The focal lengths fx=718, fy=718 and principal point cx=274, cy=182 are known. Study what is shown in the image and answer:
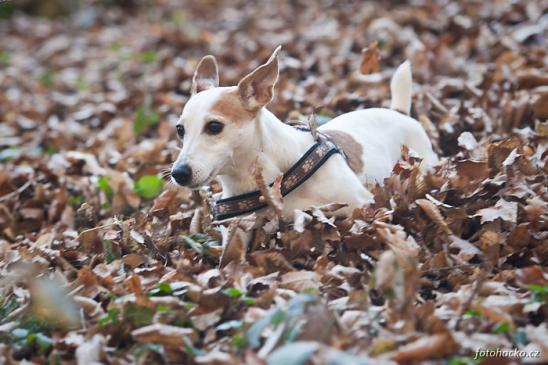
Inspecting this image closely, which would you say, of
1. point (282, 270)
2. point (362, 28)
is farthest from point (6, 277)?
point (362, 28)

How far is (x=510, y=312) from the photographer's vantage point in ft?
7.88

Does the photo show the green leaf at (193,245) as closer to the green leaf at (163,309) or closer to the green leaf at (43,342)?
the green leaf at (163,309)

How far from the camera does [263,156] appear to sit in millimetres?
3160

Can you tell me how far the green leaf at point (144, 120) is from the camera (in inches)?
224

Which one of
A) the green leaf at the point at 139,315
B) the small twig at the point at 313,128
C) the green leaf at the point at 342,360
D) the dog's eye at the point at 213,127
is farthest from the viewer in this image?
the small twig at the point at 313,128

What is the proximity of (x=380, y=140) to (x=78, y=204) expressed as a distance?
1.90 m

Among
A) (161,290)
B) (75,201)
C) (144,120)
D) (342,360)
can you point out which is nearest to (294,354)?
(342,360)

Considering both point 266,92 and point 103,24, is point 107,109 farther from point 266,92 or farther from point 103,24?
point 103,24

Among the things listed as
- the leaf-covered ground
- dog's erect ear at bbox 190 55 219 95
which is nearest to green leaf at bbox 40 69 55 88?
the leaf-covered ground

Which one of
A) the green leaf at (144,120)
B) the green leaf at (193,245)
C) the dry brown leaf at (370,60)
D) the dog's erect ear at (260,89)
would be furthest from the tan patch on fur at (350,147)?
the green leaf at (144,120)

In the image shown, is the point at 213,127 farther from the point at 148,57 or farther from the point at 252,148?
the point at 148,57

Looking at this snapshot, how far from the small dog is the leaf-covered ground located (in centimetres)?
15

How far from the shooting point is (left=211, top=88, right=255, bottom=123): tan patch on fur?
3.03m

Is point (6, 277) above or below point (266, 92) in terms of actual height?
below
